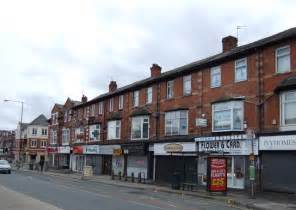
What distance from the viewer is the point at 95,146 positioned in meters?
50.7

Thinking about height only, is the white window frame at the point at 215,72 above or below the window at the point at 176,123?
above

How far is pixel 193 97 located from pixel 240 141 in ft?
22.4

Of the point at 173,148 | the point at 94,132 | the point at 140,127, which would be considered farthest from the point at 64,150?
the point at 173,148

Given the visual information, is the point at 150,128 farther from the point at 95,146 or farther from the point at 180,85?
the point at 95,146

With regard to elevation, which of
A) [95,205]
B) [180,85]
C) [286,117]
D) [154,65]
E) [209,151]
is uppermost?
[154,65]

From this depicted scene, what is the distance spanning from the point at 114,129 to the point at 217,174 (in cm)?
2164

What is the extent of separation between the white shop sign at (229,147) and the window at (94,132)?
2065cm

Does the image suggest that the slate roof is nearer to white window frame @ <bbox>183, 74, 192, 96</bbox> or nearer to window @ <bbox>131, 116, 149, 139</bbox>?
white window frame @ <bbox>183, 74, 192, 96</bbox>

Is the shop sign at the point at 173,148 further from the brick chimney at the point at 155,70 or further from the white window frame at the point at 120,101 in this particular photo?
the white window frame at the point at 120,101

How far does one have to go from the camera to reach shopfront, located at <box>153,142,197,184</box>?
34.2m

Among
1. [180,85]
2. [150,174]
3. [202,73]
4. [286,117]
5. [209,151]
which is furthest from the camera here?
[150,174]

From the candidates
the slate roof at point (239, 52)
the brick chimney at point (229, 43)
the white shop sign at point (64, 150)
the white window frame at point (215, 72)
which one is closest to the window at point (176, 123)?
the slate roof at point (239, 52)

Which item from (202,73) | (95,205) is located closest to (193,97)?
(202,73)

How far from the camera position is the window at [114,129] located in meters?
46.7
